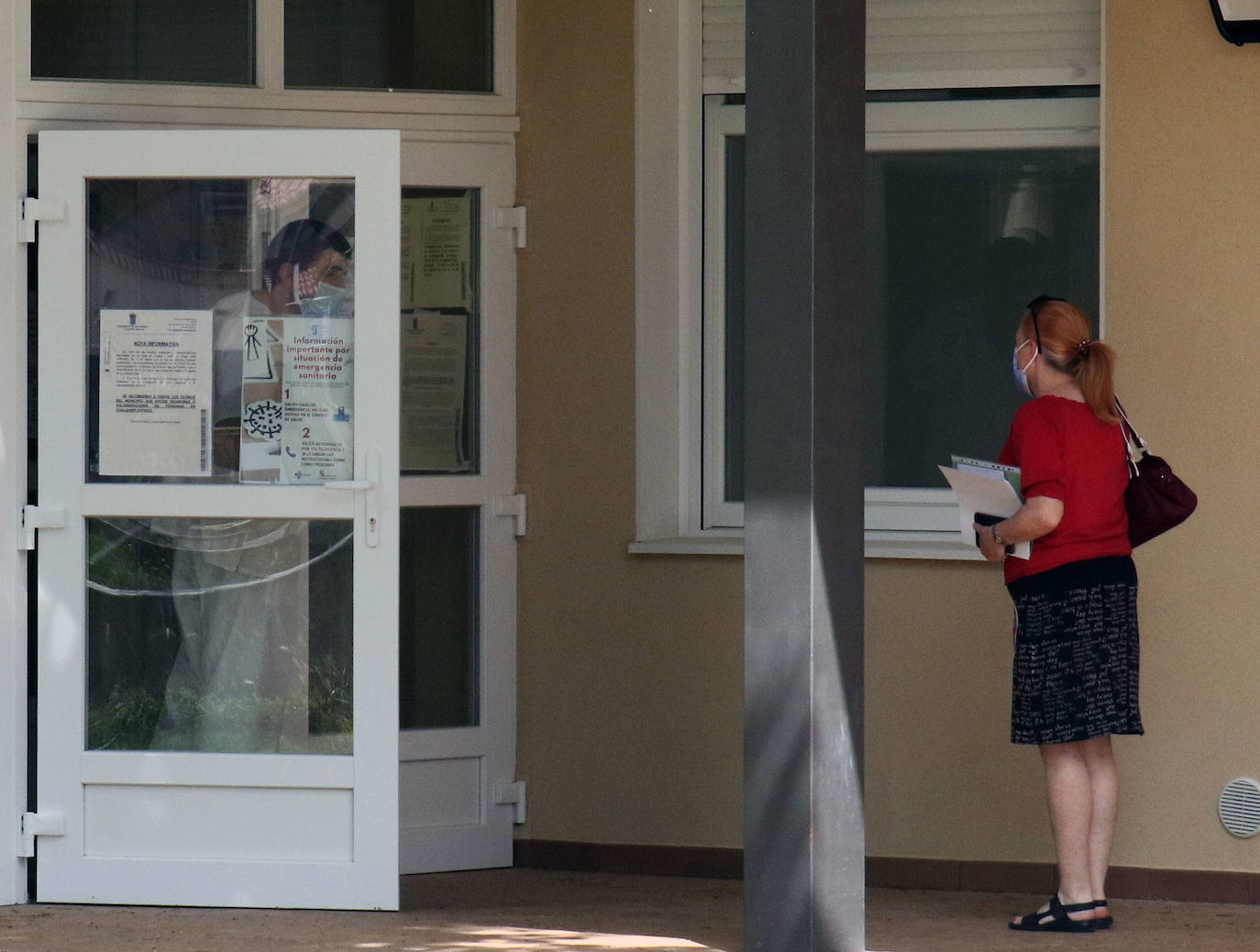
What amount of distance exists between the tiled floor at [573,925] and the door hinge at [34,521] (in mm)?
1012

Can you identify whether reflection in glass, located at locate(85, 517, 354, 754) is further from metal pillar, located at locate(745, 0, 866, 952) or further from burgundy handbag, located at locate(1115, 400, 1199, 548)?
burgundy handbag, located at locate(1115, 400, 1199, 548)

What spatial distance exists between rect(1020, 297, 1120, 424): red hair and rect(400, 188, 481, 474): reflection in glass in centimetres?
183

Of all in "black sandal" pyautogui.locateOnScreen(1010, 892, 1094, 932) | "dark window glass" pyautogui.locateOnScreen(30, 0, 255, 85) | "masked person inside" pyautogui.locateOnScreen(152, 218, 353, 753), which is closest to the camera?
"black sandal" pyautogui.locateOnScreen(1010, 892, 1094, 932)

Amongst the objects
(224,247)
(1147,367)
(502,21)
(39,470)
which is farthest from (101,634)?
(1147,367)

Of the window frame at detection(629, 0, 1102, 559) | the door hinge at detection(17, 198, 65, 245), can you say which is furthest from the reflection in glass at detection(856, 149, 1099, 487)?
the door hinge at detection(17, 198, 65, 245)

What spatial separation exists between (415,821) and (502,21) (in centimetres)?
251

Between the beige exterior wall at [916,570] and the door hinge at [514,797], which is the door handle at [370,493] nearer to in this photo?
the beige exterior wall at [916,570]

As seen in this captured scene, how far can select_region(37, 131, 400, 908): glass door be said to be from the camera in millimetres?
4969

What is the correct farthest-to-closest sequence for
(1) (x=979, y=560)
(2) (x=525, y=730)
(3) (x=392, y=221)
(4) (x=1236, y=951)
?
(2) (x=525, y=730)
(1) (x=979, y=560)
(3) (x=392, y=221)
(4) (x=1236, y=951)

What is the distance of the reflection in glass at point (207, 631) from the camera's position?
5074 millimetres

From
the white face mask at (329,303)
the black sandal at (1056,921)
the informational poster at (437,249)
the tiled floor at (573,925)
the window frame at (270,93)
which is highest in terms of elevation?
the window frame at (270,93)

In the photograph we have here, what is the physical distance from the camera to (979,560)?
5410mm

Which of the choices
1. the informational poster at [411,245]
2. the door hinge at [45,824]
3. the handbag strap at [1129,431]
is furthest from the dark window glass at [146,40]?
the handbag strap at [1129,431]

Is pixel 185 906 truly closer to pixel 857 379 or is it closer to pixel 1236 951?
pixel 857 379
